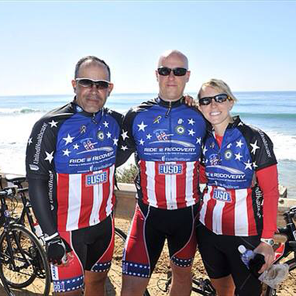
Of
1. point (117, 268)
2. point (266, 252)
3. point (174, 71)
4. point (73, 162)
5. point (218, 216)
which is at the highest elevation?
point (174, 71)

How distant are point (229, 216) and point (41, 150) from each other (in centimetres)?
153

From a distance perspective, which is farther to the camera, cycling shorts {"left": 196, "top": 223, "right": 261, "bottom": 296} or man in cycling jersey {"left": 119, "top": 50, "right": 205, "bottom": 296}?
man in cycling jersey {"left": 119, "top": 50, "right": 205, "bottom": 296}

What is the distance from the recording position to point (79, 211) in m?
2.83

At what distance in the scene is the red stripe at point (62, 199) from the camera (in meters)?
2.77

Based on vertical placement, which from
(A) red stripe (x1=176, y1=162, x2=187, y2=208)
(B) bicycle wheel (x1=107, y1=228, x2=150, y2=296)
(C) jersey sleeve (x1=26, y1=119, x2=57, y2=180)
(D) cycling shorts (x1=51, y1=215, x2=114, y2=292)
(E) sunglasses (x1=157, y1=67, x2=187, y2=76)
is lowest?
(B) bicycle wheel (x1=107, y1=228, x2=150, y2=296)

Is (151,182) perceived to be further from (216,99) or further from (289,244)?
(289,244)

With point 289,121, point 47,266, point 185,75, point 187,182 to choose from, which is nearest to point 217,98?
point 185,75

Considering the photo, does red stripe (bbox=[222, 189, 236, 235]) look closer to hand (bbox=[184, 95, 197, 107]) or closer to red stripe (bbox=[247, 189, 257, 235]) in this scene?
red stripe (bbox=[247, 189, 257, 235])

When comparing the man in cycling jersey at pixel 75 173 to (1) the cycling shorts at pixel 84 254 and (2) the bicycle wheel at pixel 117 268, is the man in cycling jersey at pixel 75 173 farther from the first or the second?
(2) the bicycle wheel at pixel 117 268

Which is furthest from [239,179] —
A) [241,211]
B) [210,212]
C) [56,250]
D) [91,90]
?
[56,250]

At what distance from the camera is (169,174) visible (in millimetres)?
3096

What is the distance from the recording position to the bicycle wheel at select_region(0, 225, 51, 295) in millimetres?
3820

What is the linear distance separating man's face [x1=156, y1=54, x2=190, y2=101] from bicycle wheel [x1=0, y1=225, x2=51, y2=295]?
2.03 meters

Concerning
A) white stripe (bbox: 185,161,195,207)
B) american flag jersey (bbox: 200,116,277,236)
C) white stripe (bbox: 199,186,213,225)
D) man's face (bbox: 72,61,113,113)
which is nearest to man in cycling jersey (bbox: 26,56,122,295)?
man's face (bbox: 72,61,113,113)
